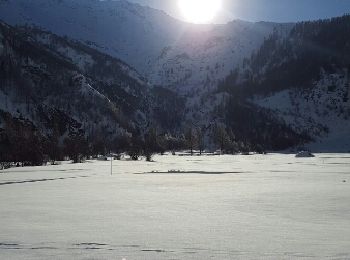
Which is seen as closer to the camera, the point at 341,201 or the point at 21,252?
the point at 21,252

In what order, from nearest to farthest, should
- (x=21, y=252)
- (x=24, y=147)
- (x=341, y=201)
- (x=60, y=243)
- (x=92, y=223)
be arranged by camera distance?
(x=21, y=252) < (x=60, y=243) < (x=92, y=223) < (x=341, y=201) < (x=24, y=147)

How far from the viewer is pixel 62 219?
17219 mm

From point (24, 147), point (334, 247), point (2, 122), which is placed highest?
point (2, 122)

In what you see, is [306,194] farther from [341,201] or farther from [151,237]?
[151,237]

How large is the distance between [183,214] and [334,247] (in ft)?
23.9

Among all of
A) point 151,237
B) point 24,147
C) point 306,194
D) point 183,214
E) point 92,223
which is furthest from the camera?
point 24,147

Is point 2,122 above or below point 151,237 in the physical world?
above

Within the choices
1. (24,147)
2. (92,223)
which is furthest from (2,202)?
(24,147)

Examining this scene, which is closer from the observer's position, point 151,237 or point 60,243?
point 60,243

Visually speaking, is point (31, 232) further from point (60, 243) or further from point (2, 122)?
point (2, 122)

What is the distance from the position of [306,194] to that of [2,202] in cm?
1703

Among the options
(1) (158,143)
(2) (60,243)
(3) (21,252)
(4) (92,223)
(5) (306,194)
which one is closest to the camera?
(3) (21,252)

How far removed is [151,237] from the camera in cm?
1384

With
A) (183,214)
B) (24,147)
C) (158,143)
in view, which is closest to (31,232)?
(183,214)
